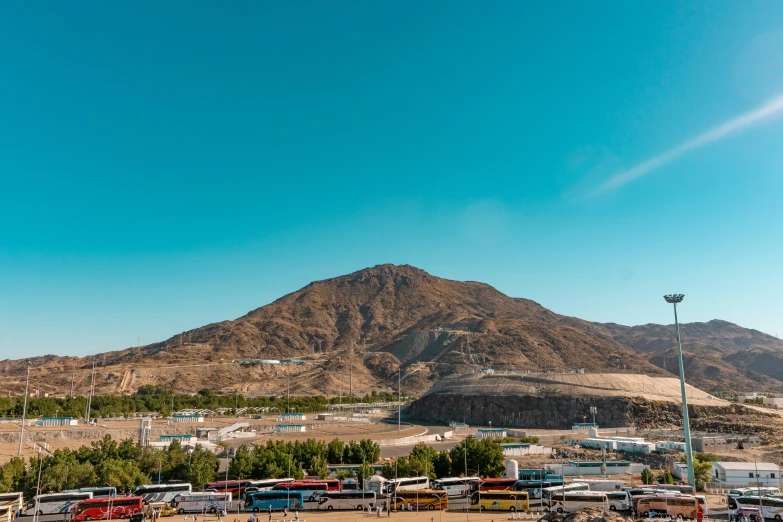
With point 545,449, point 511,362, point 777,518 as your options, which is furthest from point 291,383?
point 777,518

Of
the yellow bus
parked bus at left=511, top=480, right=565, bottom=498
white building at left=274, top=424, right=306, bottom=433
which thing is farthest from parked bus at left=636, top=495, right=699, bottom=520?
white building at left=274, top=424, right=306, bottom=433

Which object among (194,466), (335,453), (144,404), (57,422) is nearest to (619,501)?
(335,453)

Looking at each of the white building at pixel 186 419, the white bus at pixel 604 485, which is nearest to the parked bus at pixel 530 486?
the white bus at pixel 604 485

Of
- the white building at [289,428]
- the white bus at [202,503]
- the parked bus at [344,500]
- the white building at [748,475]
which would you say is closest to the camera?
the white bus at [202,503]

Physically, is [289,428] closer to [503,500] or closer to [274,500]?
[274,500]

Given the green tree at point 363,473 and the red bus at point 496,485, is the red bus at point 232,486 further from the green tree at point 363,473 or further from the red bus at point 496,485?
the red bus at point 496,485

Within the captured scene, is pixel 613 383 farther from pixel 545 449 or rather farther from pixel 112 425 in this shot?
pixel 112 425

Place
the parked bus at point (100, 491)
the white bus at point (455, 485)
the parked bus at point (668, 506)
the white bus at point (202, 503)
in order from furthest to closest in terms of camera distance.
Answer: the white bus at point (455, 485) < the parked bus at point (100, 491) < the white bus at point (202, 503) < the parked bus at point (668, 506)
